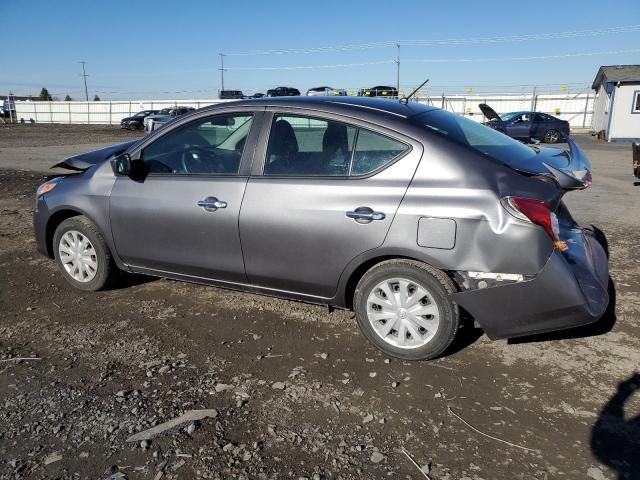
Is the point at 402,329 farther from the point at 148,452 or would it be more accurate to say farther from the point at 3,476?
the point at 3,476

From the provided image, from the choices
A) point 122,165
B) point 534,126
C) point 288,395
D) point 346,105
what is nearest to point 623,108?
point 534,126

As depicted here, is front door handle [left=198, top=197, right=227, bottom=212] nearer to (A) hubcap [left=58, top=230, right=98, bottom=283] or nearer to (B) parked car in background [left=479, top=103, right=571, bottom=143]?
(A) hubcap [left=58, top=230, right=98, bottom=283]

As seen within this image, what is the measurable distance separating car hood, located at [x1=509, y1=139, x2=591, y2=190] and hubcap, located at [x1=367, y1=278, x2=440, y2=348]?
103 cm

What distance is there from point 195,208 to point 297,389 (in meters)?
1.63

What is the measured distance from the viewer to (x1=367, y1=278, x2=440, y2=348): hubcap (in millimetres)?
3375

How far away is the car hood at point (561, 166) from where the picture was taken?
10.8ft

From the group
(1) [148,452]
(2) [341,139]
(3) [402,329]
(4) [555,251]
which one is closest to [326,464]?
(1) [148,452]

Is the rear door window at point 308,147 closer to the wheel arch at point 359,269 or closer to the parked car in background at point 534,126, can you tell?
the wheel arch at point 359,269

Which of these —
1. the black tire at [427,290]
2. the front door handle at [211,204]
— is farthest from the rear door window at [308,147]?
the black tire at [427,290]

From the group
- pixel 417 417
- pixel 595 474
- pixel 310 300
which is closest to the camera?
pixel 595 474

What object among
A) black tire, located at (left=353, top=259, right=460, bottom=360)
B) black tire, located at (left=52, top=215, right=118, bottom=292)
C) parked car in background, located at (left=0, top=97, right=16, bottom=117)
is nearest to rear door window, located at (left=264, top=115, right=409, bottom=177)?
black tire, located at (left=353, top=259, right=460, bottom=360)

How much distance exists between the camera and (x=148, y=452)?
2627mm

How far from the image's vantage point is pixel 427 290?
3320 millimetres

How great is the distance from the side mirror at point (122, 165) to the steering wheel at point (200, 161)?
45 cm
